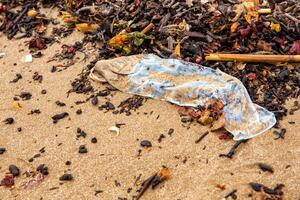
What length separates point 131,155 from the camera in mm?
3857

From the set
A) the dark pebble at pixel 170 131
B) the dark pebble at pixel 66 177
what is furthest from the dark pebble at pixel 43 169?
the dark pebble at pixel 170 131

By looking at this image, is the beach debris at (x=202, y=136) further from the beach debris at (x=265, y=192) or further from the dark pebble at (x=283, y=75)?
the dark pebble at (x=283, y=75)

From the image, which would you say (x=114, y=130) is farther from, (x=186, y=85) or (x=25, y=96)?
(x=25, y=96)

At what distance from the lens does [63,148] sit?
13.1 ft

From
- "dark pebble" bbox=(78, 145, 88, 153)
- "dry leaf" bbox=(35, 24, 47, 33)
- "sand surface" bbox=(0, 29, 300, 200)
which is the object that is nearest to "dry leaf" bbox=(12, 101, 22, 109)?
"sand surface" bbox=(0, 29, 300, 200)

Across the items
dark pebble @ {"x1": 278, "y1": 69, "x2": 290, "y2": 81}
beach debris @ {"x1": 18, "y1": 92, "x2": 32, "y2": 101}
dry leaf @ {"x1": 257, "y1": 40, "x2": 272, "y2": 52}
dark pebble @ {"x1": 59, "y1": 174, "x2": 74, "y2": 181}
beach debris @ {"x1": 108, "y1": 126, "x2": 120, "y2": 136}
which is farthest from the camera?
beach debris @ {"x1": 18, "y1": 92, "x2": 32, "y2": 101}

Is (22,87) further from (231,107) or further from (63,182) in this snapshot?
(231,107)

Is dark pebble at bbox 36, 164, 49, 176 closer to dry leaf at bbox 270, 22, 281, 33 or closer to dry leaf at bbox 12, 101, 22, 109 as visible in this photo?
dry leaf at bbox 12, 101, 22, 109

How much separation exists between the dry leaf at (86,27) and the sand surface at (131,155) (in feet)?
3.11

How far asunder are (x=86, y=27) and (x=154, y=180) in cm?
218

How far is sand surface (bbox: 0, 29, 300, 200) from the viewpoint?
3.57 metres

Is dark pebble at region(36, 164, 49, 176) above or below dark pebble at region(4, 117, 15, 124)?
below

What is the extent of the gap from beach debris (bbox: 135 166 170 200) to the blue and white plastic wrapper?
63 centimetres

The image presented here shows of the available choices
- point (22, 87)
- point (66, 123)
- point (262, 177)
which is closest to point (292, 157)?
point (262, 177)
